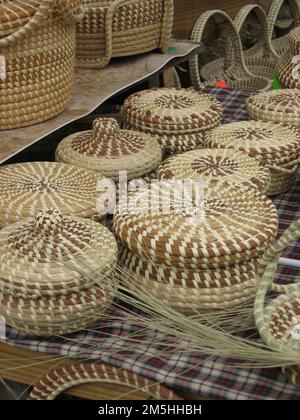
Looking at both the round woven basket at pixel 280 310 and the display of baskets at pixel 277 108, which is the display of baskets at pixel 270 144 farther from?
the round woven basket at pixel 280 310

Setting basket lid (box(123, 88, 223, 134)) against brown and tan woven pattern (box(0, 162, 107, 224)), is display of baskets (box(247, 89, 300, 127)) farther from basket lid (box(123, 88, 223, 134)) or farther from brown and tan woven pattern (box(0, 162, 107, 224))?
brown and tan woven pattern (box(0, 162, 107, 224))

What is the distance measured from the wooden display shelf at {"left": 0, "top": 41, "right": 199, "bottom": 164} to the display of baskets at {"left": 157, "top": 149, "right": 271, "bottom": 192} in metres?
0.39

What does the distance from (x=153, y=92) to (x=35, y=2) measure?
461 mm

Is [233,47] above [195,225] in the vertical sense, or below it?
below

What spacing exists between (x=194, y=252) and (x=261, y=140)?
2.09ft

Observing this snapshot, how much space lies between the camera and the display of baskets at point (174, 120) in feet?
6.34

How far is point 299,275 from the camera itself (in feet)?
4.91

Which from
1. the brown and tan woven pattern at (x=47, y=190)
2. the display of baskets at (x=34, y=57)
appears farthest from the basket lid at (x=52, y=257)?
the display of baskets at (x=34, y=57)

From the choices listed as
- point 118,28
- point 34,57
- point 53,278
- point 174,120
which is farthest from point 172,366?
point 118,28

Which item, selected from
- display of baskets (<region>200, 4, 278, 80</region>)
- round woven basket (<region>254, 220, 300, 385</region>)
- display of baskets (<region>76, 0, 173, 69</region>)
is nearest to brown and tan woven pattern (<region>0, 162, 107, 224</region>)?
round woven basket (<region>254, 220, 300, 385</region>)

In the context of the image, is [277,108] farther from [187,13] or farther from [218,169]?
[187,13]

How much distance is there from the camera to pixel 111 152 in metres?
1.78

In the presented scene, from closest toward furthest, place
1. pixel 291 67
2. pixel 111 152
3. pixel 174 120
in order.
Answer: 1. pixel 111 152
2. pixel 174 120
3. pixel 291 67
